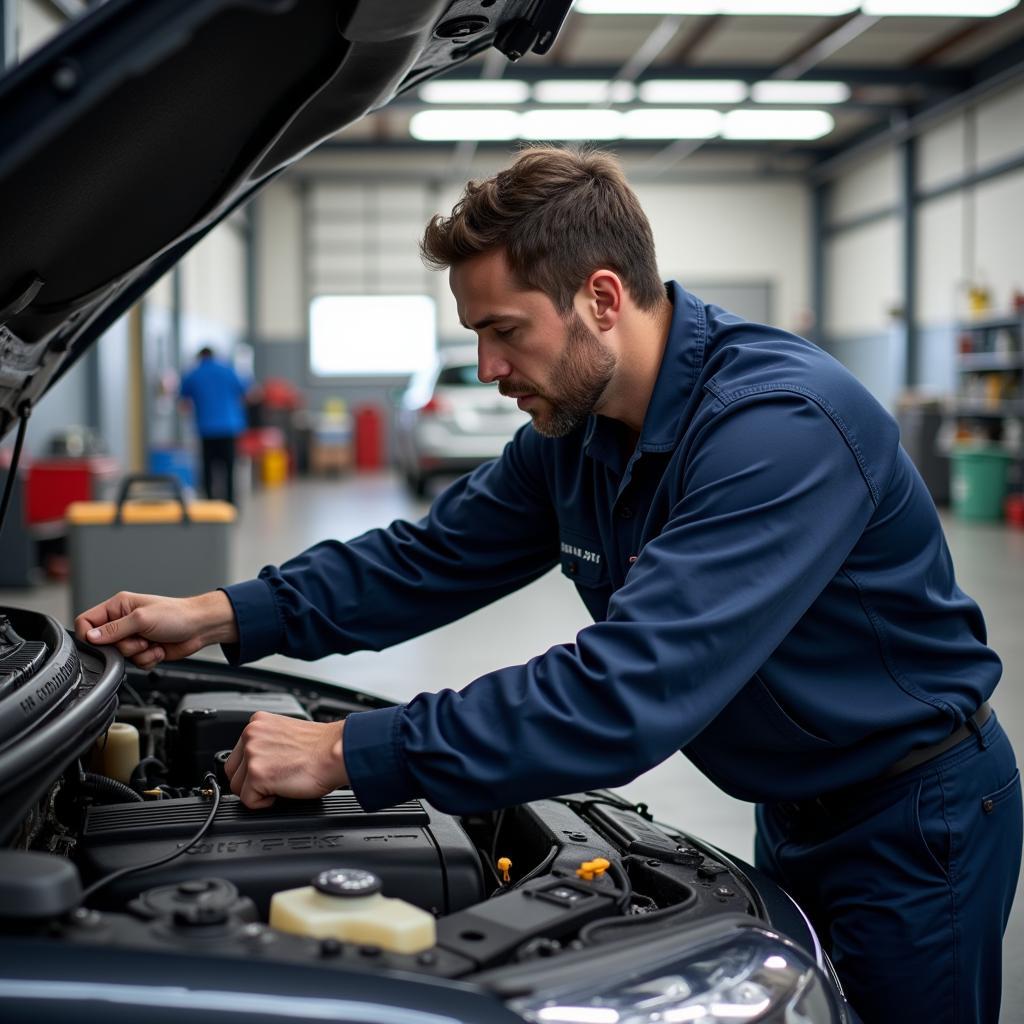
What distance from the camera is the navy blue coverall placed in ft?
Result: 3.67

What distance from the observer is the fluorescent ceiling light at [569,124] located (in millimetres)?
11932

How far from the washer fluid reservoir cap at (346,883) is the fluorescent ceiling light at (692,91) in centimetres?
1128

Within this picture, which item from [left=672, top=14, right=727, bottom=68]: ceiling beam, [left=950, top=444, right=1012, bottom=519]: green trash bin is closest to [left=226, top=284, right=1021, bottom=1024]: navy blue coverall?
[left=950, top=444, right=1012, bottom=519]: green trash bin

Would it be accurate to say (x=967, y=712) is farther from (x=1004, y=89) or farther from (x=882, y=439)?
(x=1004, y=89)

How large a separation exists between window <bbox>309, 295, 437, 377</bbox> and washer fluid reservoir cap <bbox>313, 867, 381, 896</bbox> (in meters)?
16.2

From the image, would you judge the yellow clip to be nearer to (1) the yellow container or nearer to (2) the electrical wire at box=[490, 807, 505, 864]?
(2) the electrical wire at box=[490, 807, 505, 864]

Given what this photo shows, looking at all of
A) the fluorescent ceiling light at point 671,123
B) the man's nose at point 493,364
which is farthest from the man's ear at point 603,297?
the fluorescent ceiling light at point 671,123

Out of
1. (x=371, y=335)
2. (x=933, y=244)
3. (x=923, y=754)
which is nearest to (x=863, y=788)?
(x=923, y=754)

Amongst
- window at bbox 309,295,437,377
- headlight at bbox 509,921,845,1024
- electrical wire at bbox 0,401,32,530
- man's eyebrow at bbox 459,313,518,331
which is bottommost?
headlight at bbox 509,921,845,1024

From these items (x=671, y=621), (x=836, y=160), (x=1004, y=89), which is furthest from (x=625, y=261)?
(x=836, y=160)

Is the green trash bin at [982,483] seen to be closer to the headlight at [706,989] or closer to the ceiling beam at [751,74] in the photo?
the ceiling beam at [751,74]

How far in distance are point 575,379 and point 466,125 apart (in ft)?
39.2

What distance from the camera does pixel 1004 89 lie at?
11430 millimetres

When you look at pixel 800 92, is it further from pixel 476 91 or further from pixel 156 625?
pixel 156 625
